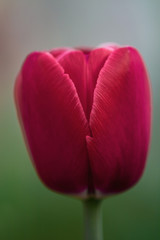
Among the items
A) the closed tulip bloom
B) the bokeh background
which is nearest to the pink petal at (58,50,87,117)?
the closed tulip bloom

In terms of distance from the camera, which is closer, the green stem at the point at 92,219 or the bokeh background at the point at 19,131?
the green stem at the point at 92,219

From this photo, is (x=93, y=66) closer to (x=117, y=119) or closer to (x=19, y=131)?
(x=117, y=119)

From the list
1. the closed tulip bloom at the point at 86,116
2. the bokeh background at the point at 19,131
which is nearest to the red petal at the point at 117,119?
the closed tulip bloom at the point at 86,116

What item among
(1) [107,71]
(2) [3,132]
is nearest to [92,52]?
(1) [107,71]

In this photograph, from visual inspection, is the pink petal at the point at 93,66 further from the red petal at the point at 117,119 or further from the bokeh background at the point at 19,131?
the bokeh background at the point at 19,131

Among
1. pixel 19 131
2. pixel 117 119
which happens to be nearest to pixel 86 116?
pixel 117 119

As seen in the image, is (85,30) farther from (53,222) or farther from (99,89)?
(99,89)

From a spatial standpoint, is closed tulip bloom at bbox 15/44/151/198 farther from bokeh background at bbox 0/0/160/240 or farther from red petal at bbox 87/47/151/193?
bokeh background at bbox 0/0/160/240
